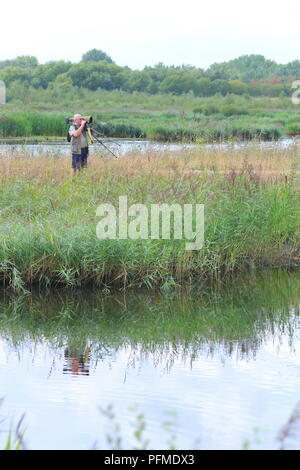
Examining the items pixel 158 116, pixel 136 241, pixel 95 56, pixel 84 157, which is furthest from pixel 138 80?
pixel 136 241

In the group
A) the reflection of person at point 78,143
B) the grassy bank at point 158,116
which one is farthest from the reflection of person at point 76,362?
the grassy bank at point 158,116

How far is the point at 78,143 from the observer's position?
514 inches

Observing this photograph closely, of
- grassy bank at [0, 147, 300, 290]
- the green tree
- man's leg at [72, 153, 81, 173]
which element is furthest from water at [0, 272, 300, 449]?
the green tree

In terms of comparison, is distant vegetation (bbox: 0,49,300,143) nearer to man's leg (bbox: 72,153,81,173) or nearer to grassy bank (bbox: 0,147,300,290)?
man's leg (bbox: 72,153,81,173)

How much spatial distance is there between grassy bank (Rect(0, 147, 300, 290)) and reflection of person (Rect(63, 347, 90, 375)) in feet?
5.11

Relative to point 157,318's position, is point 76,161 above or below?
above

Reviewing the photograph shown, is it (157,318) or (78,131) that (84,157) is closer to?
(78,131)

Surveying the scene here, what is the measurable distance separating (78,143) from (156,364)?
7.25 meters

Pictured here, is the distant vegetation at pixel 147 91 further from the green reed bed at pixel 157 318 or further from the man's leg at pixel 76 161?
the green reed bed at pixel 157 318

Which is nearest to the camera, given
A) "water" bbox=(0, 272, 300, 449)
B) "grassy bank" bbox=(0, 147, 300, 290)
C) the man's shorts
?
"water" bbox=(0, 272, 300, 449)

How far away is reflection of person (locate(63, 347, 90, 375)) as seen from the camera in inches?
241

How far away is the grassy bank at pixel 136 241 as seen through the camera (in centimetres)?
831

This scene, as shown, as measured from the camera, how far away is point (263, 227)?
372 inches
